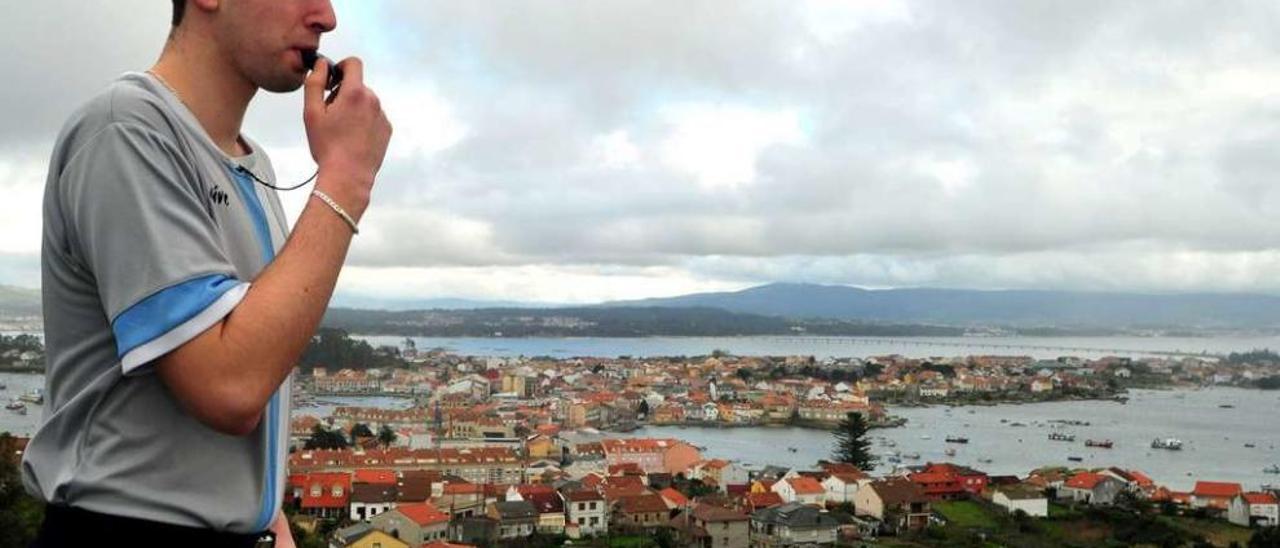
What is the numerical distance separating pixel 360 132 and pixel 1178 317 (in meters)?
94.5

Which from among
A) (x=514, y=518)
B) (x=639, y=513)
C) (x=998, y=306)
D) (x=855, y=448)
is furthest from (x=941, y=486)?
(x=998, y=306)

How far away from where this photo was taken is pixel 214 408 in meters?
0.39

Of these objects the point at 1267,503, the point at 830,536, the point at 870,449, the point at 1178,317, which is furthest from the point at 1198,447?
the point at 1178,317

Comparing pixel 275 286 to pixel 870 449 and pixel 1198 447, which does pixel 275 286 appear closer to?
pixel 870 449

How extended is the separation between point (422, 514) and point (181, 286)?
9.31 m

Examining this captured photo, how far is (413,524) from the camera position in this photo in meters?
9.08

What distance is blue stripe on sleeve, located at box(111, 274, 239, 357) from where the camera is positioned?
0.38 m

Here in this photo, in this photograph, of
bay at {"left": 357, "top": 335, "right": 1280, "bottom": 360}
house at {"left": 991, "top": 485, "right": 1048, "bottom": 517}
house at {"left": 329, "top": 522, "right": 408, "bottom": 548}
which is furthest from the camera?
bay at {"left": 357, "top": 335, "right": 1280, "bottom": 360}

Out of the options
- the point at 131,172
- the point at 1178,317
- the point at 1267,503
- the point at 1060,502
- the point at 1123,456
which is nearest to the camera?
the point at 131,172

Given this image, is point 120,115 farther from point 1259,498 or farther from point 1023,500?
point 1259,498

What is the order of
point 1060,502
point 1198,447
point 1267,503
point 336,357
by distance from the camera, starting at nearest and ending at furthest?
point 1267,503, point 1060,502, point 1198,447, point 336,357

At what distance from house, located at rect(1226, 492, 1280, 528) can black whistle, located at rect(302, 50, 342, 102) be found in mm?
13305

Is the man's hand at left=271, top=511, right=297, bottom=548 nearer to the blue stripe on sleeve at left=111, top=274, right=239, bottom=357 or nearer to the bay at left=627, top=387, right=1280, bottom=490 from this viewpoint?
the blue stripe on sleeve at left=111, top=274, right=239, bottom=357

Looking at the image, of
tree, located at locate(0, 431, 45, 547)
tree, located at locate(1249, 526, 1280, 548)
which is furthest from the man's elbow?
tree, located at locate(1249, 526, 1280, 548)
